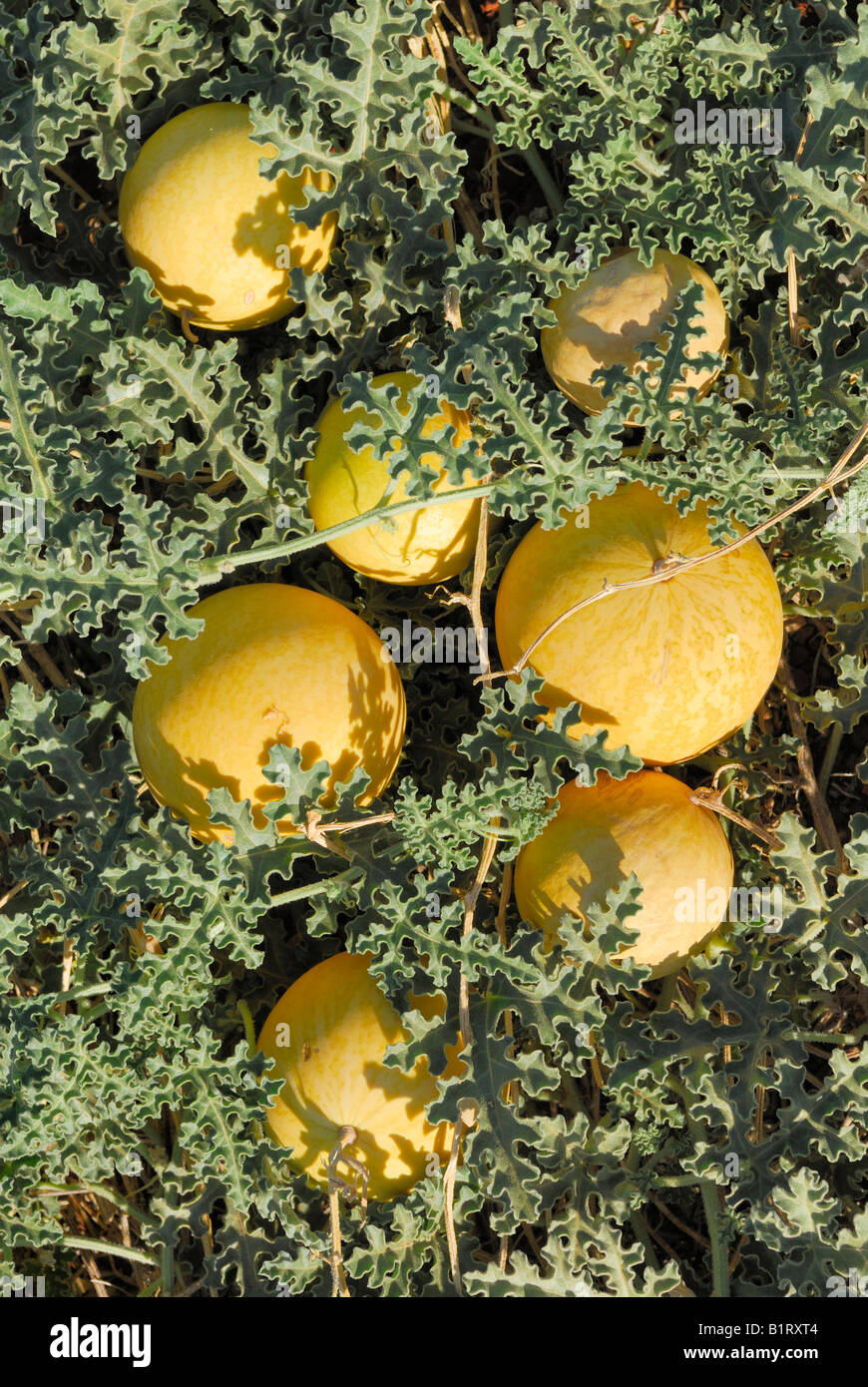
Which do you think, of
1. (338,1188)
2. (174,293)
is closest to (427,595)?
(174,293)

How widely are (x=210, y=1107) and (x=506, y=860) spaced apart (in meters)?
1.01

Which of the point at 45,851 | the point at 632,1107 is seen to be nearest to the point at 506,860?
the point at 632,1107

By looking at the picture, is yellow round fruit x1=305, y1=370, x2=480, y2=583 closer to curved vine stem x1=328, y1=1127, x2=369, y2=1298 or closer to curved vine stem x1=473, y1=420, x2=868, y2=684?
curved vine stem x1=473, y1=420, x2=868, y2=684

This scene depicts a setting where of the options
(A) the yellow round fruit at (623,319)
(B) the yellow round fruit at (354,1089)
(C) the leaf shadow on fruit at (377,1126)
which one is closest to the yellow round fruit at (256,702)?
(B) the yellow round fruit at (354,1089)

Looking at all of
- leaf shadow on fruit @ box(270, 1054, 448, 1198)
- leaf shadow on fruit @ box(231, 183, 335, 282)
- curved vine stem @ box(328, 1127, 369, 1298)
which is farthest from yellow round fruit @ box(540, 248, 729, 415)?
curved vine stem @ box(328, 1127, 369, 1298)

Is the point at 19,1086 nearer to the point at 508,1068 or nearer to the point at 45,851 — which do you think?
the point at 45,851

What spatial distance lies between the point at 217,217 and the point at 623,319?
3.58 ft

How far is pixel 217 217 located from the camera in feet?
9.65

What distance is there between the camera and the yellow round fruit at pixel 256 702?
2820mm

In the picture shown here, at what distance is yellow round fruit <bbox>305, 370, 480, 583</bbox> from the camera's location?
2875 mm

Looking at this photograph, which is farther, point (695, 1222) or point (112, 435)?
point (695, 1222)

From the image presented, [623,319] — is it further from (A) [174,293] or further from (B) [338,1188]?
(B) [338,1188]

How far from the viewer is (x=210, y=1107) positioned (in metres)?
2.96
